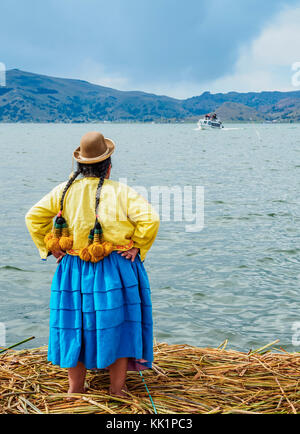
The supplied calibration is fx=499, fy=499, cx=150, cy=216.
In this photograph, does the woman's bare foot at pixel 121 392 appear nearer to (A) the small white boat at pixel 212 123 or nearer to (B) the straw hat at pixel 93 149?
(B) the straw hat at pixel 93 149

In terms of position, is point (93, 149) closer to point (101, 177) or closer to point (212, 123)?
point (101, 177)

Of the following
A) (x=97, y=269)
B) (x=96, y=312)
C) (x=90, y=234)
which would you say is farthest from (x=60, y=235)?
(x=96, y=312)

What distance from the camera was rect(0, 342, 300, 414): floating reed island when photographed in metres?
3.55

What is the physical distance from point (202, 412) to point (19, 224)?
11306 mm

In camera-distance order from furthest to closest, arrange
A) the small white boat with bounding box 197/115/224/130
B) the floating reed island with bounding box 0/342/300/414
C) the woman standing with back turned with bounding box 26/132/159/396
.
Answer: the small white boat with bounding box 197/115/224/130 < the woman standing with back turned with bounding box 26/132/159/396 < the floating reed island with bounding box 0/342/300/414

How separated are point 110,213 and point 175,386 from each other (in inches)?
57.8

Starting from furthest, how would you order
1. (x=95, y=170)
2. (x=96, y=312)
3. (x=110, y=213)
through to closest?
(x=95, y=170), (x=110, y=213), (x=96, y=312)

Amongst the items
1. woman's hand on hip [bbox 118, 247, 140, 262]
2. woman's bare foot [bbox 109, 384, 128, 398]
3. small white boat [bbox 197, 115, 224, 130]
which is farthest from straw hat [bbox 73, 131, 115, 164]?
small white boat [bbox 197, 115, 224, 130]

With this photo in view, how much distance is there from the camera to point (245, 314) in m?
7.70

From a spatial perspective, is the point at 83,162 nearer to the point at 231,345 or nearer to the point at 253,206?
the point at 231,345

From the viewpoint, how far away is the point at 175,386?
155 inches

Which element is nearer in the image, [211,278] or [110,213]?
[110,213]

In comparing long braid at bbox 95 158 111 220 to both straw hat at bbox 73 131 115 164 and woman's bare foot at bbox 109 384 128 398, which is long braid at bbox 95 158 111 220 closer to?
straw hat at bbox 73 131 115 164

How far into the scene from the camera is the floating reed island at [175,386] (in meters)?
3.55
